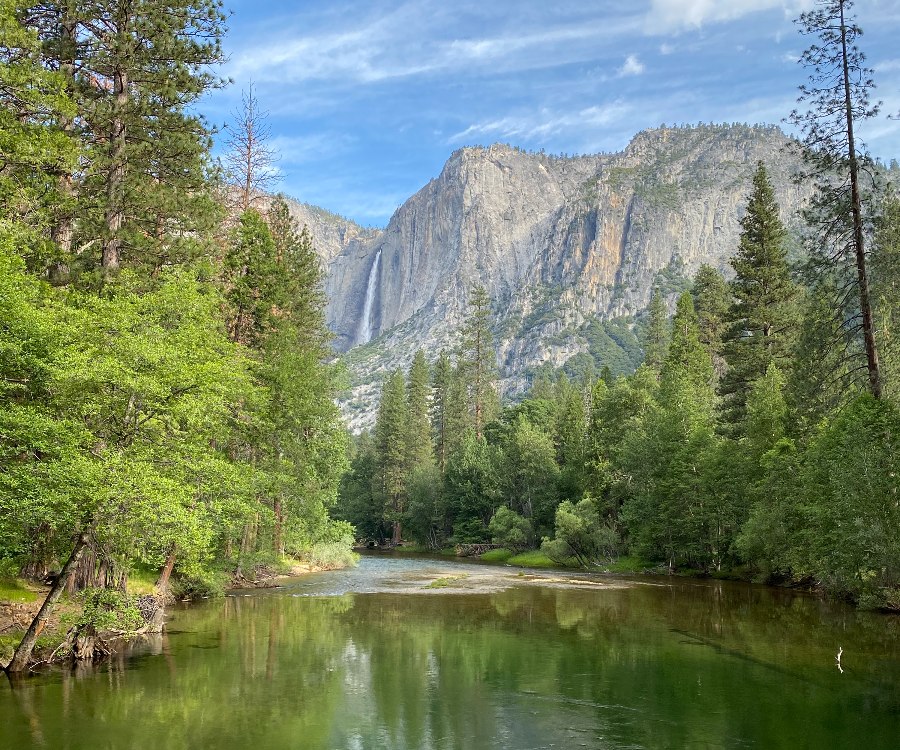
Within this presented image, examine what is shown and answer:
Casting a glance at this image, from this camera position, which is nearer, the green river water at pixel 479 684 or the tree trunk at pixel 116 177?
the green river water at pixel 479 684

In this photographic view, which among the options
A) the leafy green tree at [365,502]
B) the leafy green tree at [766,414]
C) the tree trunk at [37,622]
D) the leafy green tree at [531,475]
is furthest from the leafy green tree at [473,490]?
the tree trunk at [37,622]

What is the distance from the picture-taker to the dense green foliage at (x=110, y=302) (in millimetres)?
15344

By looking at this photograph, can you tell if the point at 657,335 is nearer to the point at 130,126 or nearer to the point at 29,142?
the point at 130,126

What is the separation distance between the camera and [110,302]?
1720 cm

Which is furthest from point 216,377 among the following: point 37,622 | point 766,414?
point 766,414

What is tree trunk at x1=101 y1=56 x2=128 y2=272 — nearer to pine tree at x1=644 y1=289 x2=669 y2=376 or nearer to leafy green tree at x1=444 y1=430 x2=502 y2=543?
leafy green tree at x1=444 y1=430 x2=502 y2=543

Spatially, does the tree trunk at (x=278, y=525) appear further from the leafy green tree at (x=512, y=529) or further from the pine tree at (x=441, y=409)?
the pine tree at (x=441, y=409)

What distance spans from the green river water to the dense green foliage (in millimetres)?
3049

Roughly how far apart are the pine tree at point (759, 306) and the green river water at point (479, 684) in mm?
24573

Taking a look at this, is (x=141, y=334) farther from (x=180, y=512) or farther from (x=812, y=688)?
(x=812, y=688)

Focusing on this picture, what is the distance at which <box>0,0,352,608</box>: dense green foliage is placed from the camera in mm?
15344

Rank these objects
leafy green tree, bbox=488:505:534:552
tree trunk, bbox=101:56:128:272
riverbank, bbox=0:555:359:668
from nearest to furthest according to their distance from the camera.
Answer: riverbank, bbox=0:555:359:668 < tree trunk, bbox=101:56:128:272 < leafy green tree, bbox=488:505:534:552

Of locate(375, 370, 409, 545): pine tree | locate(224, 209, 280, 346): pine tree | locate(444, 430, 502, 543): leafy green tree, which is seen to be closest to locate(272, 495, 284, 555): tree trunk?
locate(224, 209, 280, 346): pine tree

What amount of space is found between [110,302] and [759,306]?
45568mm
